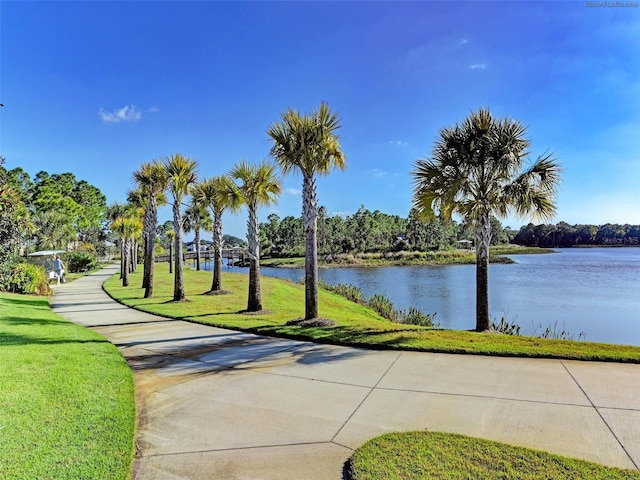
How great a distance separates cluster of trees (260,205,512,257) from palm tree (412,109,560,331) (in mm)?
62134

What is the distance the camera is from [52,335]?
812 centimetres

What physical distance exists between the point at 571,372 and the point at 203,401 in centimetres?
505

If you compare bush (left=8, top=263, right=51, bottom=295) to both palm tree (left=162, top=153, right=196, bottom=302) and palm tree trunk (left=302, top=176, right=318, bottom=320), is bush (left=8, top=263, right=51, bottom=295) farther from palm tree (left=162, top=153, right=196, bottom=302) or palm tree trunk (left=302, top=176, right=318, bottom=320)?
palm tree trunk (left=302, top=176, right=318, bottom=320)

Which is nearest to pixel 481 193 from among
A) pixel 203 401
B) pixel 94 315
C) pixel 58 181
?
pixel 203 401

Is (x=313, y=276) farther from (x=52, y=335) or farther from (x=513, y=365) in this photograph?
(x=52, y=335)

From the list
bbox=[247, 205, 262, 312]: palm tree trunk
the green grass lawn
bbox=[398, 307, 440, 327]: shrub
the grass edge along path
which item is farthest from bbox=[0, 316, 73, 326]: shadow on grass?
bbox=[398, 307, 440, 327]: shrub

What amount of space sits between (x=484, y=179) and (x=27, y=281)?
20209 millimetres

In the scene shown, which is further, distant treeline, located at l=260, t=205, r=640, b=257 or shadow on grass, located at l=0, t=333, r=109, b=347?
distant treeline, located at l=260, t=205, r=640, b=257

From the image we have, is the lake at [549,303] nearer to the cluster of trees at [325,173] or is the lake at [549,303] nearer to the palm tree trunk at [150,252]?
→ the cluster of trees at [325,173]

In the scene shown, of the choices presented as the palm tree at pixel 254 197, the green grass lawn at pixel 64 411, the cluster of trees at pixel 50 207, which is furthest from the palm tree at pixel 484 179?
the cluster of trees at pixel 50 207

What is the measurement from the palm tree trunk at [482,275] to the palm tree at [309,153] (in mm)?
4086

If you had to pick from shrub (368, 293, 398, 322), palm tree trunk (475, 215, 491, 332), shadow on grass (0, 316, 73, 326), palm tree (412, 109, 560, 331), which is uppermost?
palm tree (412, 109, 560, 331)

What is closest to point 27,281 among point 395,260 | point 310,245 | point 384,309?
point 310,245

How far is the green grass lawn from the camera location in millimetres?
3100
